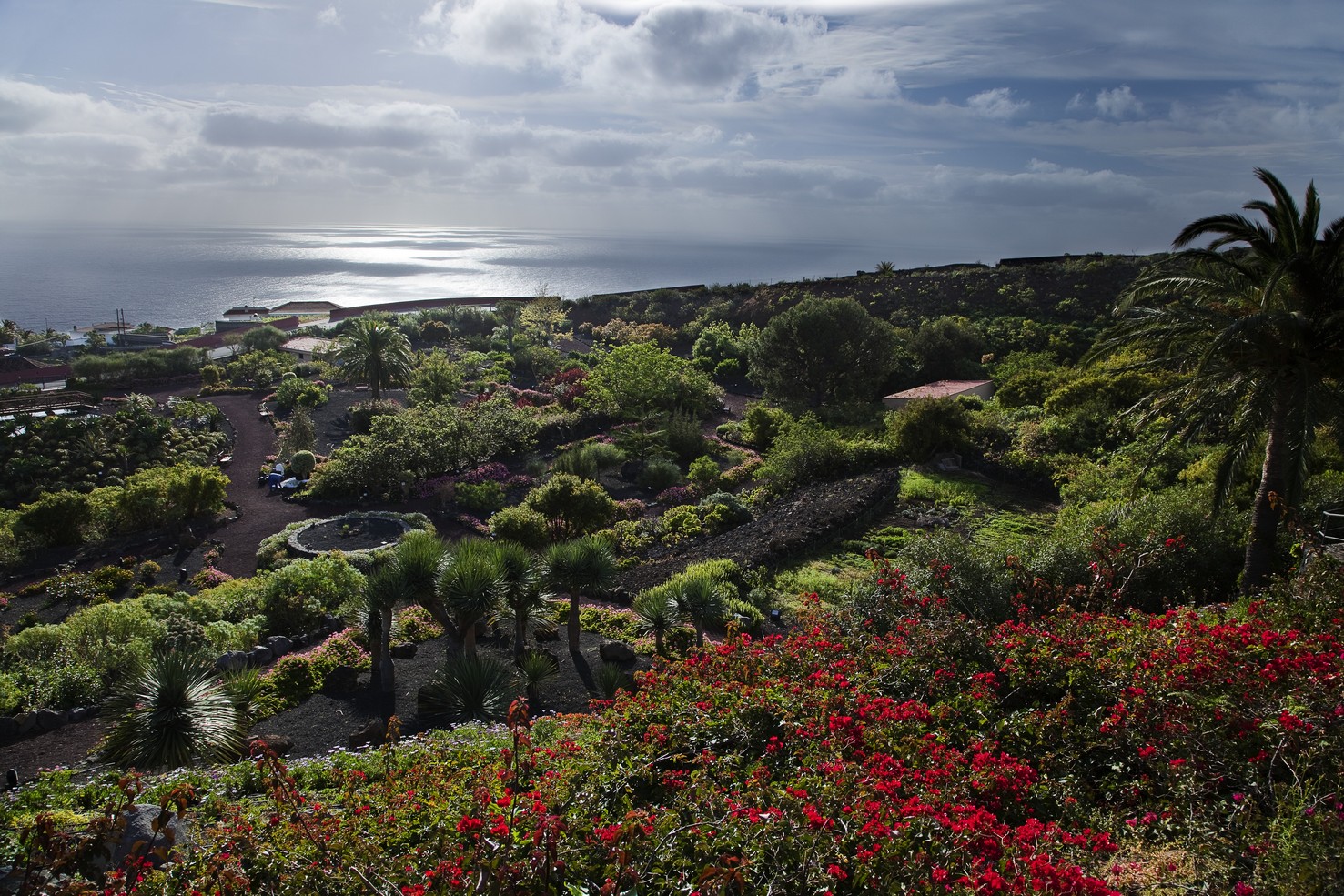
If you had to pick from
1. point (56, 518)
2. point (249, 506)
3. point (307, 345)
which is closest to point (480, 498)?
point (249, 506)

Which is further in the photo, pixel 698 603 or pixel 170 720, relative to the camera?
pixel 698 603

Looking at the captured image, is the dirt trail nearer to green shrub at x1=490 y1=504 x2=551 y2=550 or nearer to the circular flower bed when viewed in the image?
the circular flower bed

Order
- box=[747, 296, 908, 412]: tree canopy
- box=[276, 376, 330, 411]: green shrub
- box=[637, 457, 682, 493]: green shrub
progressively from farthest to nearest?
box=[276, 376, 330, 411]: green shrub → box=[747, 296, 908, 412]: tree canopy → box=[637, 457, 682, 493]: green shrub

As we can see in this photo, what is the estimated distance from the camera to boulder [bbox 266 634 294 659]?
12047 millimetres

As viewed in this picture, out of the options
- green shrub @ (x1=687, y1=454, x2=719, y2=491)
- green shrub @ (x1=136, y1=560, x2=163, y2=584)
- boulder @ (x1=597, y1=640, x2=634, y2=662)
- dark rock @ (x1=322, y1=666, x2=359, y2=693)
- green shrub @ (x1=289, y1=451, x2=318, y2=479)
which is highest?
green shrub @ (x1=687, y1=454, x2=719, y2=491)

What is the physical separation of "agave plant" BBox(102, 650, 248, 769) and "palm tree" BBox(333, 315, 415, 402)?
75.1 ft

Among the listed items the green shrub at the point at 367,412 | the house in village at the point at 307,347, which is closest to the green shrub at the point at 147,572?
the green shrub at the point at 367,412

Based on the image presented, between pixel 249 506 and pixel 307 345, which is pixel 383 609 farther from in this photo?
pixel 307 345

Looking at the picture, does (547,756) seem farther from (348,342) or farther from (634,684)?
(348,342)

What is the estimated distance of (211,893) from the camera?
4375 mm

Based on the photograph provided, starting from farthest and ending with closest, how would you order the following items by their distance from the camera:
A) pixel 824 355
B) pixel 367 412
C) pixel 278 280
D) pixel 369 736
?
pixel 278 280, pixel 367 412, pixel 824 355, pixel 369 736

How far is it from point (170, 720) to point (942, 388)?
25.2 m

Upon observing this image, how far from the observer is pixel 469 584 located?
9.77 meters

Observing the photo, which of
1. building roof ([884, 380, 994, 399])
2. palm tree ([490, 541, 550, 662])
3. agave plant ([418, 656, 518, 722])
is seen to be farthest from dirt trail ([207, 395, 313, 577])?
building roof ([884, 380, 994, 399])
